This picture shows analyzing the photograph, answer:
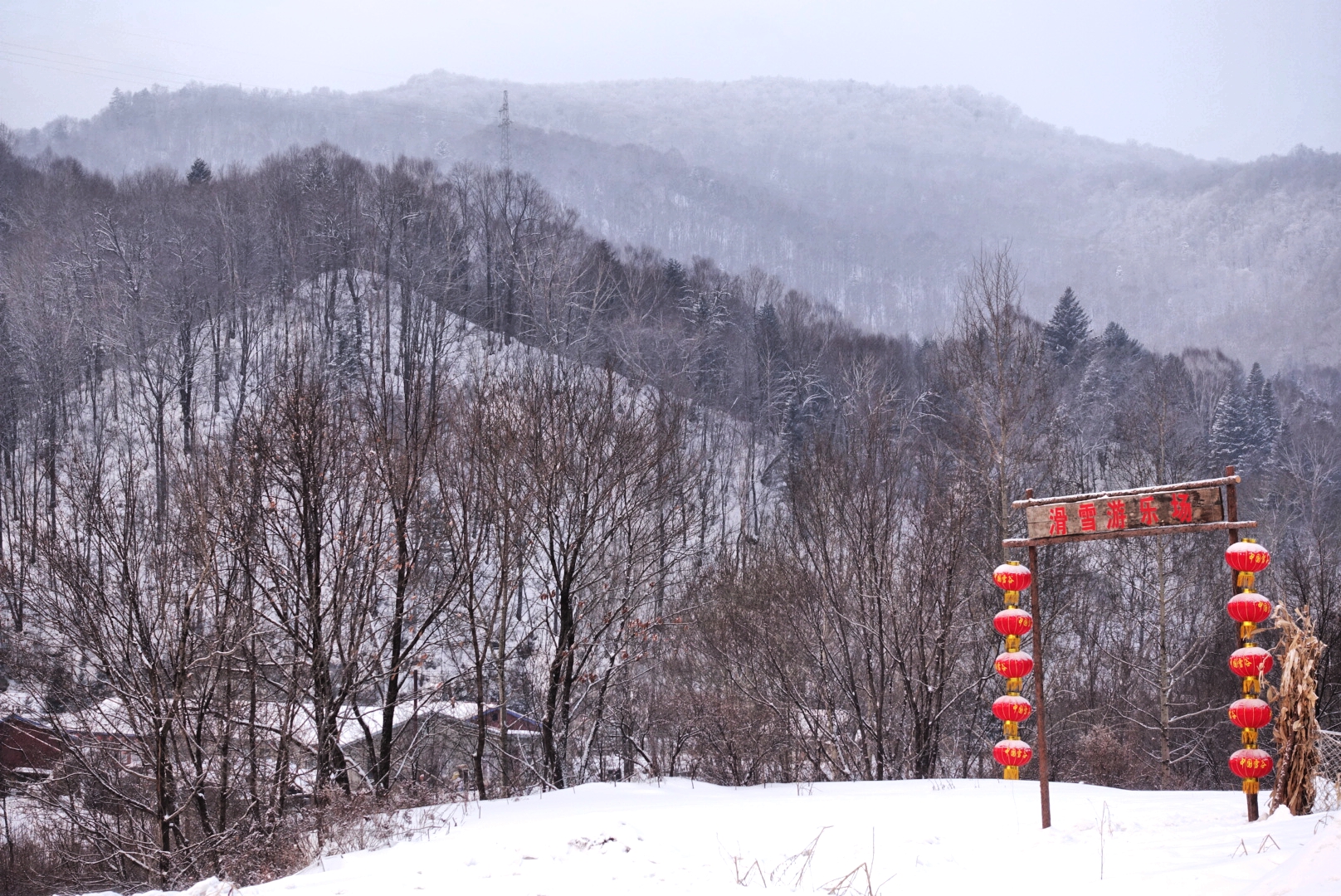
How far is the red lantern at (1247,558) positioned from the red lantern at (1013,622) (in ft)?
5.39

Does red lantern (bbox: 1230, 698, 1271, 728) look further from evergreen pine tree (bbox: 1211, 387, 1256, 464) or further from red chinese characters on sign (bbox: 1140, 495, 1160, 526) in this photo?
evergreen pine tree (bbox: 1211, 387, 1256, 464)

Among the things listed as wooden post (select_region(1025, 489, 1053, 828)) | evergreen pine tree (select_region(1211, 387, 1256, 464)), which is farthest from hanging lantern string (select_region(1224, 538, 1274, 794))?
evergreen pine tree (select_region(1211, 387, 1256, 464))

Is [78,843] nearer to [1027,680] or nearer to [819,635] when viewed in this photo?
[819,635]

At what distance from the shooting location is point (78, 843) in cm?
1594

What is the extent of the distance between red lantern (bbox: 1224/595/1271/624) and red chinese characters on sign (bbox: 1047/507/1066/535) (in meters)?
1.36

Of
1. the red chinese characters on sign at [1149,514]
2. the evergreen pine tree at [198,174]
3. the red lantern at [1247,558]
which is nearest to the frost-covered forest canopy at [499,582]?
the red lantern at [1247,558]

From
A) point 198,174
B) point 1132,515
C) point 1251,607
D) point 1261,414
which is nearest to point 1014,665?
point 1132,515

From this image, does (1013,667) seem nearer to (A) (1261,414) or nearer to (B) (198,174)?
(A) (1261,414)

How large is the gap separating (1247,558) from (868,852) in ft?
13.2

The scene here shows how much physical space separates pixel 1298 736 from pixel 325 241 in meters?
51.1

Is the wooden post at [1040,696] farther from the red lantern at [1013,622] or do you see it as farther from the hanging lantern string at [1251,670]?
the hanging lantern string at [1251,670]

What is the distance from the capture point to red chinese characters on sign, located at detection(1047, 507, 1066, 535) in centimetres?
764

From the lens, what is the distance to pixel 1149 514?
733 centimetres

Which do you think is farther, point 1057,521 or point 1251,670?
point 1057,521
